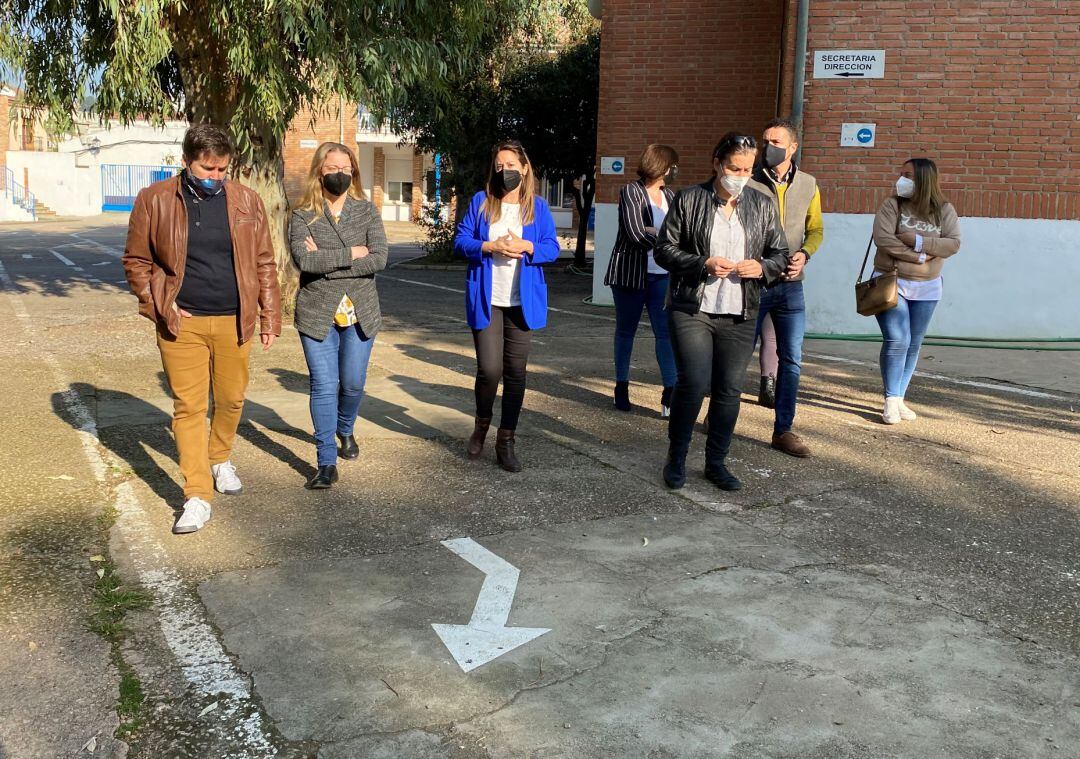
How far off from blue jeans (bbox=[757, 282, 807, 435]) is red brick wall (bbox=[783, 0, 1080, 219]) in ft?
18.4

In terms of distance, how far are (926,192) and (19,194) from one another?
47.1m

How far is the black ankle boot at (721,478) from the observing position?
5848 millimetres

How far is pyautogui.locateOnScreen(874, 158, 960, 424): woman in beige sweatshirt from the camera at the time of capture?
290 inches

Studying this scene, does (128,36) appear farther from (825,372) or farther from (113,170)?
(113,170)

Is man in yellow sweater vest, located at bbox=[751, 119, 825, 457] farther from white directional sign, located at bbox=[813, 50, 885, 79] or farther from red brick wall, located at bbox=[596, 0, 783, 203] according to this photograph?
red brick wall, located at bbox=[596, 0, 783, 203]

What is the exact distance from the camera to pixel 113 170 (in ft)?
176

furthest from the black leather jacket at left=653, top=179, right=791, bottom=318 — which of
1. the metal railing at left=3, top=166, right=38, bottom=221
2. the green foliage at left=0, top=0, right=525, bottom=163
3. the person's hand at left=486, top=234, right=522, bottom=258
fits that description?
A: the metal railing at left=3, top=166, right=38, bottom=221

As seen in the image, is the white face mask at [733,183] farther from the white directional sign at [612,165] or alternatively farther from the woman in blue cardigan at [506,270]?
the white directional sign at [612,165]

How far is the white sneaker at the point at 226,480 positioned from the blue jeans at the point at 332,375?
45 cm

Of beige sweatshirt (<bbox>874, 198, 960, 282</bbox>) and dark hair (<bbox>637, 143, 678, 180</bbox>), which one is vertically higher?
dark hair (<bbox>637, 143, 678, 180</bbox>)

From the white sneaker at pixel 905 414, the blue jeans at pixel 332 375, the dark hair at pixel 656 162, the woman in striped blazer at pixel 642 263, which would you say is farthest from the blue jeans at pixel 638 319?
the blue jeans at pixel 332 375

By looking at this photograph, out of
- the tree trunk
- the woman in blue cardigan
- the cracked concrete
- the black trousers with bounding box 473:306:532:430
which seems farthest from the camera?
the tree trunk

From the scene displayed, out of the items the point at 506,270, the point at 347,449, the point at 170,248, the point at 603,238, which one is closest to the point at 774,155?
the point at 506,270

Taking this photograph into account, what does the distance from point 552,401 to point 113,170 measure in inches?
2027
